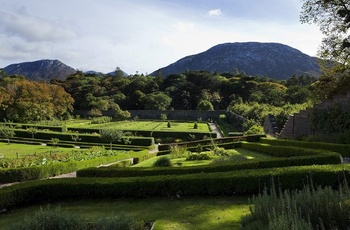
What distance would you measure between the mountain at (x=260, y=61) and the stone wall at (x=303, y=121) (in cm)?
13898

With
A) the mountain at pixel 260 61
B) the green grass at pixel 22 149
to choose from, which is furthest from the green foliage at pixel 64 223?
the mountain at pixel 260 61

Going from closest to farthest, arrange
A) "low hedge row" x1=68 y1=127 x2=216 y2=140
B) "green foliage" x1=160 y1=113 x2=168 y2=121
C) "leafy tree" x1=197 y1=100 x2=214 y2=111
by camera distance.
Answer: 1. "low hedge row" x1=68 y1=127 x2=216 y2=140
2. "green foliage" x1=160 y1=113 x2=168 y2=121
3. "leafy tree" x1=197 y1=100 x2=214 y2=111

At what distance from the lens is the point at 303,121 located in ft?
65.9

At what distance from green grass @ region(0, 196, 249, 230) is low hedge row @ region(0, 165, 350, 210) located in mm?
210

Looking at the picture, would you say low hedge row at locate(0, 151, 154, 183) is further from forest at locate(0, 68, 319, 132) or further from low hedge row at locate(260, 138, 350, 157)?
forest at locate(0, 68, 319, 132)

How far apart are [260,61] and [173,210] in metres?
179

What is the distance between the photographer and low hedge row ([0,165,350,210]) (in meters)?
7.41

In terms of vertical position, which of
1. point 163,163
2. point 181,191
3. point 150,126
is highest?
point 181,191

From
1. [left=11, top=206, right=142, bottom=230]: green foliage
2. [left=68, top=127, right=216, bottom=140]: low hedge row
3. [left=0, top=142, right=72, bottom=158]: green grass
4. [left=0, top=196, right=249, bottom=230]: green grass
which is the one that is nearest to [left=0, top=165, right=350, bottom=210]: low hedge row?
[left=0, top=196, right=249, bottom=230]: green grass

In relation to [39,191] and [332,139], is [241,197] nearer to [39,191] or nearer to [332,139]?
[39,191]

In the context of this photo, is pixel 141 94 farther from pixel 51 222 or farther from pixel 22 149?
pixel 51 222

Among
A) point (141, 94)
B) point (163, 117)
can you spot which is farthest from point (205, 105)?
point (141, 94)

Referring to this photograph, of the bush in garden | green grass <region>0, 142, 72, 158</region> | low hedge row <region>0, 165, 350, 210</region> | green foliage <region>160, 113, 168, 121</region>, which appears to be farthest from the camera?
green foliage <region>160, 113, 168, 121</region>

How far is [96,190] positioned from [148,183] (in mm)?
1567
